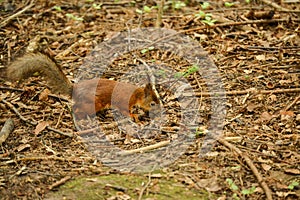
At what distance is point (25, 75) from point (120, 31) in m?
2.28

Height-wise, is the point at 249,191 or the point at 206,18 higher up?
the point at 206,18

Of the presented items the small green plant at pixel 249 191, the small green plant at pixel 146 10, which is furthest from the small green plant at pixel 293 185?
the small green plant at pixel 146 10

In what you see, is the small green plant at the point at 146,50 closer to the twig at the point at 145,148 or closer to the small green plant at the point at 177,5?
the small green plant at the point at 177,5

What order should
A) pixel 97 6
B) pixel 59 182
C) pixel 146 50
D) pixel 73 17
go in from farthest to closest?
pixel 97 6 → pixel 73 17 → pixel 146 50 → pixel 59 182

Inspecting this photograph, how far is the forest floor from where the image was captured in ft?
12.1

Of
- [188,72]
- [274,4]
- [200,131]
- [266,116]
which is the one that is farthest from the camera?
[274,4]

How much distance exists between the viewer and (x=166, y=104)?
16.2 feet

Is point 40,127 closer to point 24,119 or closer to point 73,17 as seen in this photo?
point 24,119

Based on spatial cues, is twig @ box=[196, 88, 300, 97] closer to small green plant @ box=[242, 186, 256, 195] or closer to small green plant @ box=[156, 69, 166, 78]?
small green plant @ box=[156, 69, 166, 78]

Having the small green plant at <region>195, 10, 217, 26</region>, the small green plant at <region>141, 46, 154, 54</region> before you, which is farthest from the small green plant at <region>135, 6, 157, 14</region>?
the small green plant at <region>141, 46, 154, 54</region>

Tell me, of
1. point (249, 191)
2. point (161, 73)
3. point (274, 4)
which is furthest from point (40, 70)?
point (274, 4)

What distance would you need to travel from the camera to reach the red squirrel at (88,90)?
456 centimetres

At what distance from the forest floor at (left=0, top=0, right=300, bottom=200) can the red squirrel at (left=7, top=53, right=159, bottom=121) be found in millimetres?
159

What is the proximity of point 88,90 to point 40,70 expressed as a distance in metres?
0.56
